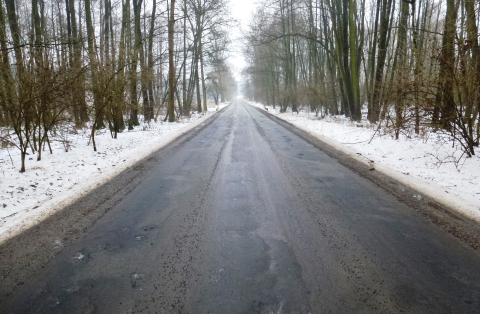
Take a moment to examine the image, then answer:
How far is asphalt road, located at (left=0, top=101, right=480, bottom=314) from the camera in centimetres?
219

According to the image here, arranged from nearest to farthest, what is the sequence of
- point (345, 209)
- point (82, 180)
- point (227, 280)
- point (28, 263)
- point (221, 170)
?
1. point (227, 280)
2. point (28, 263)
3. point (345, 209)
4. point (82, 180)
5. point (221, 170)

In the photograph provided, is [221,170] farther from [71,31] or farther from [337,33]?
[337,33]

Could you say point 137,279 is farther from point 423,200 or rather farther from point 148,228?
point 423,200

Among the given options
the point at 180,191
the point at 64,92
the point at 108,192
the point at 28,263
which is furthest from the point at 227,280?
the point at 64,92

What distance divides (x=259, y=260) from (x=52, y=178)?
16.0 ft

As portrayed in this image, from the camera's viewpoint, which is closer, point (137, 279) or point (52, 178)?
point (137, 279)

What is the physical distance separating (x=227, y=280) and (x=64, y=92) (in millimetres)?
6169

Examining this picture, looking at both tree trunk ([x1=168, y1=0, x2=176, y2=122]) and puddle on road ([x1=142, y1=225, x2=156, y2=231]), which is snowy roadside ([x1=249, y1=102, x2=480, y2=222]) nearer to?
puddle on road ([x1=142, y1=225, x2=156, y2=231])

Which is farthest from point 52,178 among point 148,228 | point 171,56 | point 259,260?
point 171,56

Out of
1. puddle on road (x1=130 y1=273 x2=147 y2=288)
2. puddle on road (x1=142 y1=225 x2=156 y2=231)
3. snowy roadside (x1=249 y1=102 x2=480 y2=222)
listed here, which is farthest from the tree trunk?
puddle on road (x1=130 y1=273 x2=147 y2=288)

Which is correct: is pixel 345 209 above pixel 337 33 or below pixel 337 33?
below

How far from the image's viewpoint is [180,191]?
4875 mm

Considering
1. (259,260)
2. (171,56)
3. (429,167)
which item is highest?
(171,56)

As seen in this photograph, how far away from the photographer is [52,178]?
5.72 meters
